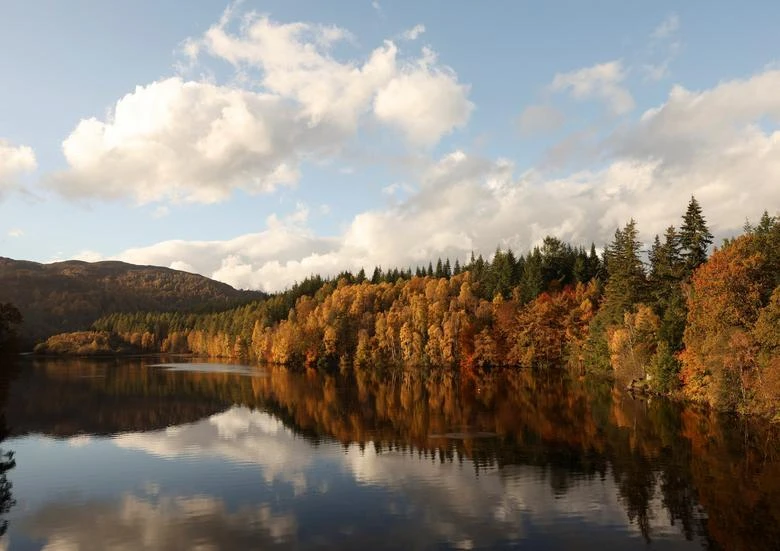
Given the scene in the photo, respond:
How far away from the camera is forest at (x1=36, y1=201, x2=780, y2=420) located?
197 feet

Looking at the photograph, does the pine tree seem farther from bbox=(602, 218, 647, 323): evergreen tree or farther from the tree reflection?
the tree reflection

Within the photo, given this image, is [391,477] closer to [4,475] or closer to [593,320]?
[4,475]

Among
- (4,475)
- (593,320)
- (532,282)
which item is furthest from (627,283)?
(4,475)

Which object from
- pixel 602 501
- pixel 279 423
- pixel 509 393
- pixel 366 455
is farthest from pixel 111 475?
pixel 509 393

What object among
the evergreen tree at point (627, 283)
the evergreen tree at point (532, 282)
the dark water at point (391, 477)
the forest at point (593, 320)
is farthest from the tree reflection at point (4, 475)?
the evergreen tree at point (532, 282)

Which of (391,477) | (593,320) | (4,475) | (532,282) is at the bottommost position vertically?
(4,475)

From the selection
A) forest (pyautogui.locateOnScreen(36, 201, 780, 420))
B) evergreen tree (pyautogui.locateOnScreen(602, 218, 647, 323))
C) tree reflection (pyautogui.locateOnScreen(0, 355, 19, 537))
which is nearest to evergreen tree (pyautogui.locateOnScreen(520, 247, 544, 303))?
forest (pyautogui.locateOnScreen(36, 201, 780, 420))

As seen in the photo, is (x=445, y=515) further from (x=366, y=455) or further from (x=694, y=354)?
(x=694, y=354)

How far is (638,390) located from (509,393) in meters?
18.2

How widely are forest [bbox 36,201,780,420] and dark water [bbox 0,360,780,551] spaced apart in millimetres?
6718

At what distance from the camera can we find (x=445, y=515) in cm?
3112

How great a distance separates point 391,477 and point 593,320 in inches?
3146

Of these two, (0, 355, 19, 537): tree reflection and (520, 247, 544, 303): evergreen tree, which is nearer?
(0, 355, 19, 537): tree reflection

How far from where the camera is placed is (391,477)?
38688mm
